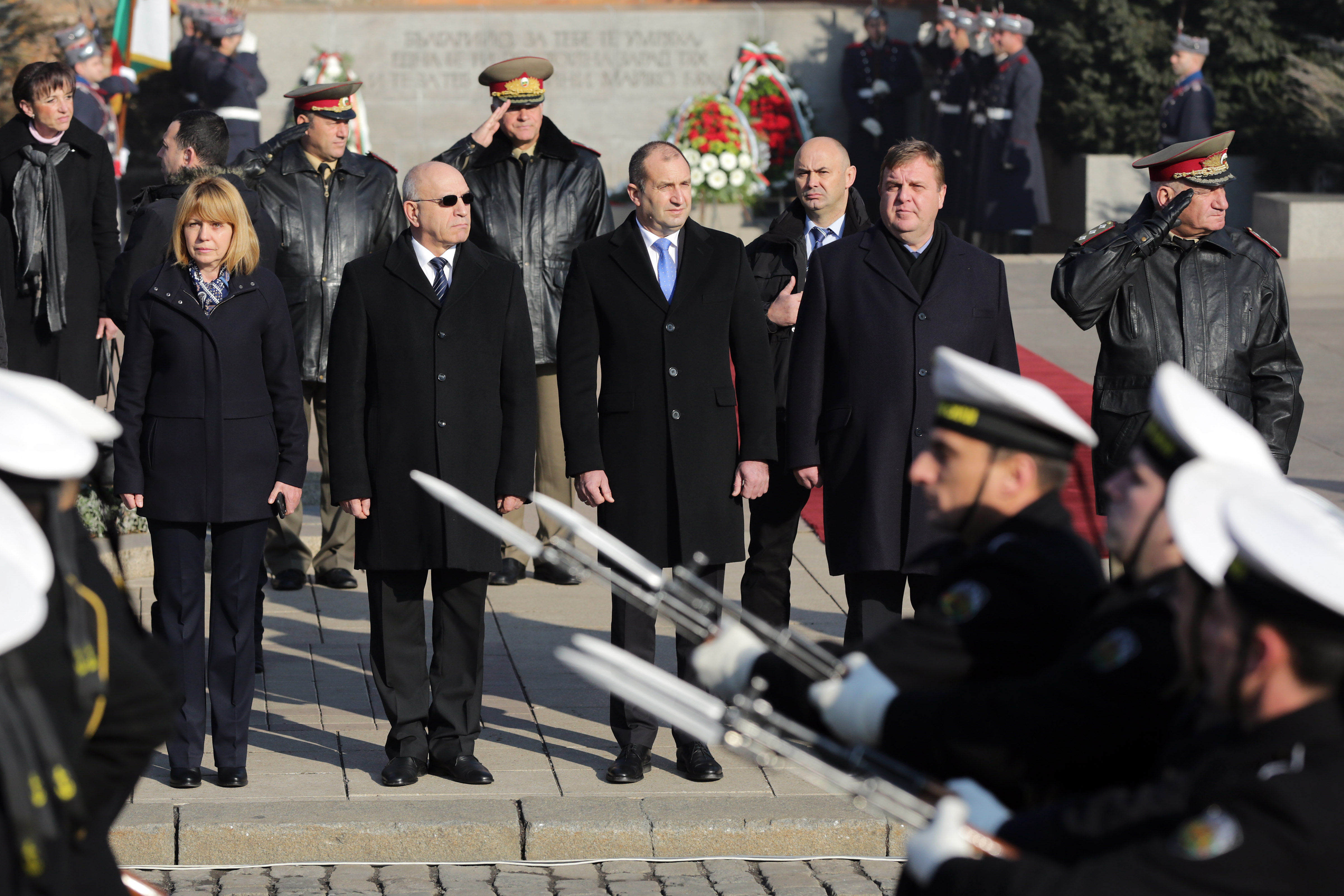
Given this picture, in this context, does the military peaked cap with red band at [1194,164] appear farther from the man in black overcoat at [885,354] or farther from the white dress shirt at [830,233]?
the white dress shirt at [830,233]

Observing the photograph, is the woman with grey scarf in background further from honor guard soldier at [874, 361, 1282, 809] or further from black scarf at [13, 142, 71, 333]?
honor guard soldier at [874, 361, 1282, 809]

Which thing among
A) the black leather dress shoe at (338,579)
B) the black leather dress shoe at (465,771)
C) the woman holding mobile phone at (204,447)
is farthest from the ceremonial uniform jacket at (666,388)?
the black leather dress shoe at (338,579)

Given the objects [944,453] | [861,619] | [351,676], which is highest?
[944,453]

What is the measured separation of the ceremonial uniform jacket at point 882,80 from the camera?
22.3 metres

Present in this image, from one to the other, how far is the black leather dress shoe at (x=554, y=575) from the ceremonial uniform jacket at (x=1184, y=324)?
113 inches

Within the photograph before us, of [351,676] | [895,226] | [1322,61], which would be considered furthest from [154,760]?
[1322,61]

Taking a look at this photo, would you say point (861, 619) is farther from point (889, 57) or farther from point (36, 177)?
point (889, 57)

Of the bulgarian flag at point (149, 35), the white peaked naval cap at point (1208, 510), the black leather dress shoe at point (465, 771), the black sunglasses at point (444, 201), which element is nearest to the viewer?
the white peaked naval cap at point (1208, 510)

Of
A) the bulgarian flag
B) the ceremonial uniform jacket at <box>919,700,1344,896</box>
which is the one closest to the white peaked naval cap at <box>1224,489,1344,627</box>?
the ceremonial uniform jacket at <box>919,700,1344,896</box>

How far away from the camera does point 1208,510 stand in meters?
2.38

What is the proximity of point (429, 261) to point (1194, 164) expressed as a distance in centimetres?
267

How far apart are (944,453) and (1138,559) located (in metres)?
0.37

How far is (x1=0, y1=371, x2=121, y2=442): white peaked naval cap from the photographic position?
8.73ft

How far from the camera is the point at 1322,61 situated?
19.9m
